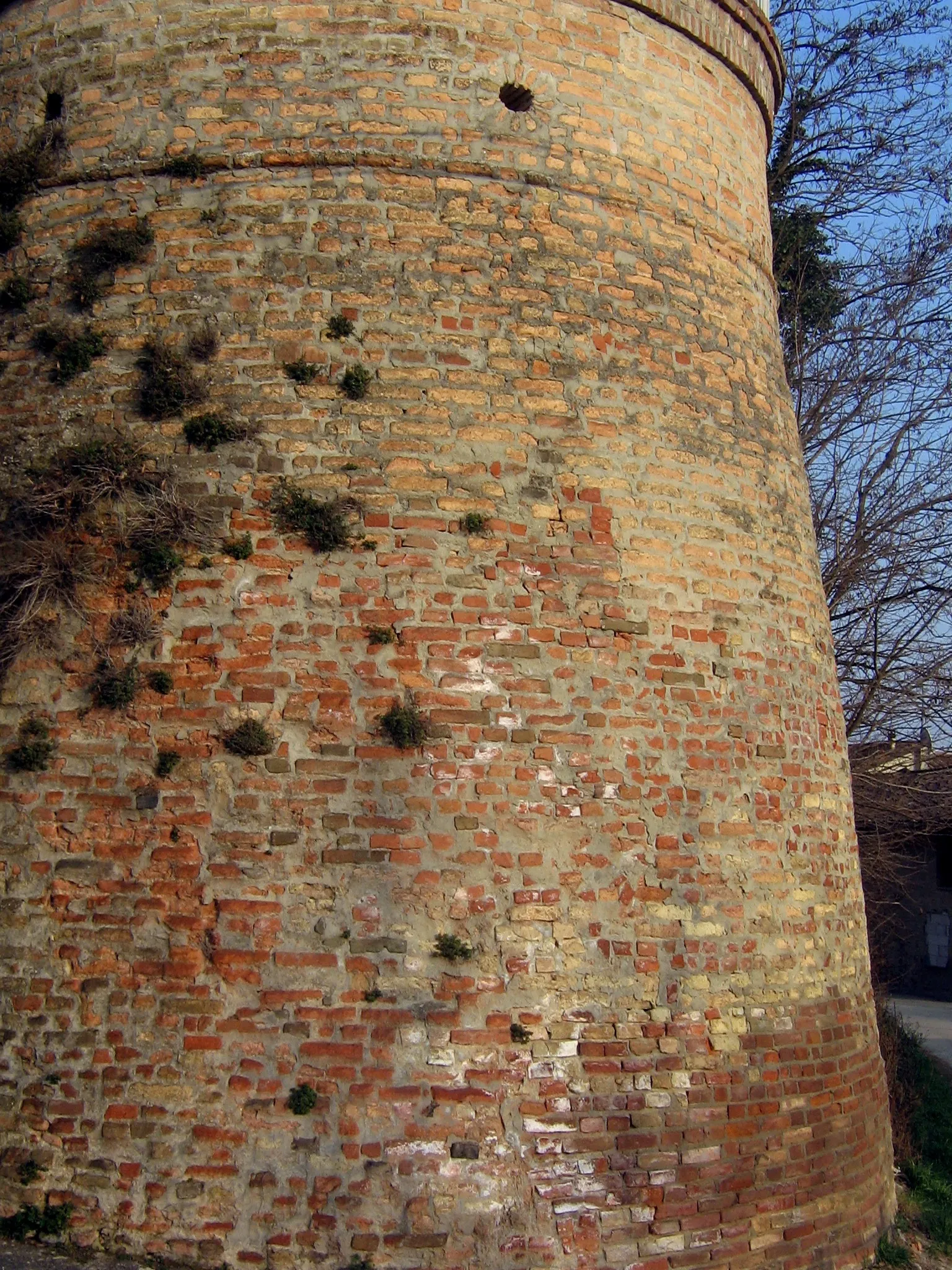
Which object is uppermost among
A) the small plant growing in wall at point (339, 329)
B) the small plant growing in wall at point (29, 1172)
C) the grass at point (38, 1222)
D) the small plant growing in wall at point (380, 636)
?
the small plant growing in wall at point (339, 329)

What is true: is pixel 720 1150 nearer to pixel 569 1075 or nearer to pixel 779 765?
pixel 569 1075

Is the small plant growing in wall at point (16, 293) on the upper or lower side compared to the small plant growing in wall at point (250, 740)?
upper

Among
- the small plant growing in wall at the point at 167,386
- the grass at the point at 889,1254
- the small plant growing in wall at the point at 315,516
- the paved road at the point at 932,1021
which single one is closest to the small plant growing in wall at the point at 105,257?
the small plant growing in wall at the point at 167,386

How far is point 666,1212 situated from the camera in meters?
5.22

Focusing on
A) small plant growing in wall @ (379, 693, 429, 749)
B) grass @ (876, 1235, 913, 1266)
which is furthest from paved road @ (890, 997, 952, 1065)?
small plant growing in wall @ (379, 693, 429, 749)

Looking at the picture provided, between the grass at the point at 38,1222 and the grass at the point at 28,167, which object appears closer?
the grass at the point at 38,1222

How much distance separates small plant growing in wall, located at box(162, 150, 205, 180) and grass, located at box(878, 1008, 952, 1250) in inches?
267

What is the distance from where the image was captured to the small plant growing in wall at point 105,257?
5.86 metres

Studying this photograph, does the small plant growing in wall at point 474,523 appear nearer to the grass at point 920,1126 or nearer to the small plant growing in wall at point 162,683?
the small plant growing in wall at point 162,683

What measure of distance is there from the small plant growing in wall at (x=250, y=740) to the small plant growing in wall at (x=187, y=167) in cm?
285

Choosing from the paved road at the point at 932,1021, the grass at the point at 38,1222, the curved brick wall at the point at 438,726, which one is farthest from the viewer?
the paved road at the point at 932,1021

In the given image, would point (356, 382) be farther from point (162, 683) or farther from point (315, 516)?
point (162, 683)

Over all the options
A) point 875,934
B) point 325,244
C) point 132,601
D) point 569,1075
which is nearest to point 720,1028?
point 569,1075

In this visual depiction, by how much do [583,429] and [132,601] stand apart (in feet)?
7.88
